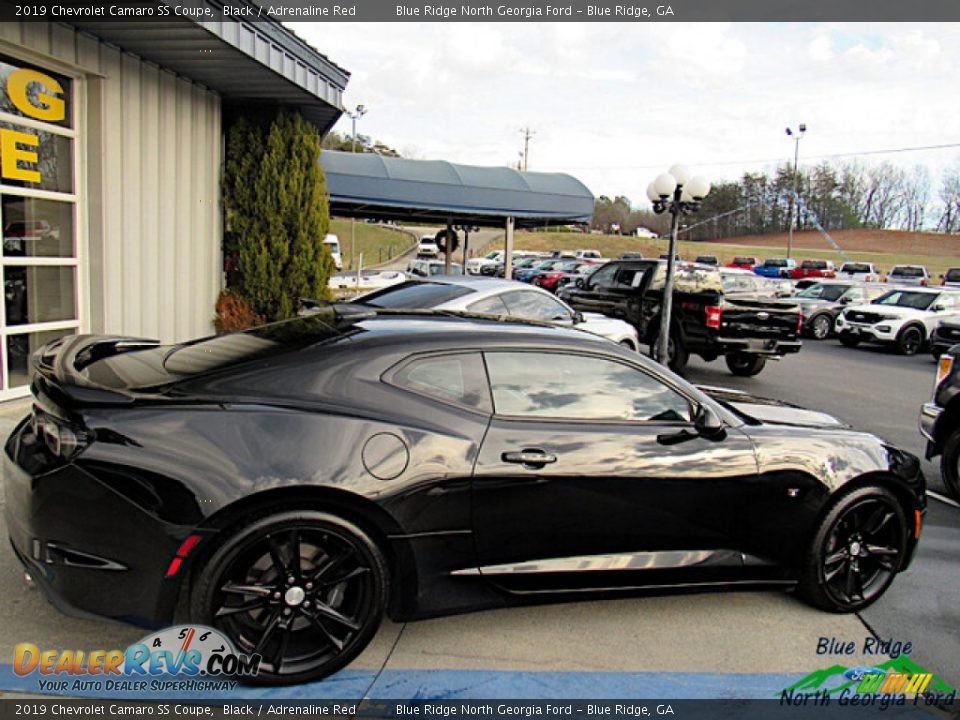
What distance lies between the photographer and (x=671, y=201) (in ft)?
37.4

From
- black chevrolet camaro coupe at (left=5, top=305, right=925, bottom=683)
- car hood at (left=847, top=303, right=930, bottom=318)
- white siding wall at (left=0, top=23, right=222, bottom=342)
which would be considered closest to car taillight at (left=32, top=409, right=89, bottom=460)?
black chevrolet camaro coupe at (left=5, top=305, right=925, bottom=683)

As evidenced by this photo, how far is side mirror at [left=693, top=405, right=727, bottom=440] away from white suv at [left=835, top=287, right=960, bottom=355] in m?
16.5

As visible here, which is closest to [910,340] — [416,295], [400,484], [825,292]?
[825,292]

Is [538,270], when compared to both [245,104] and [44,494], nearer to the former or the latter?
[245,104]

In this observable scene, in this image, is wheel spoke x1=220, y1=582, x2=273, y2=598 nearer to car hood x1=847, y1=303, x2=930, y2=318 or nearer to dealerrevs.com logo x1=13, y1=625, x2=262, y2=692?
dealerrevs.com logo x1=13, y1=625, x2=262, y2=692

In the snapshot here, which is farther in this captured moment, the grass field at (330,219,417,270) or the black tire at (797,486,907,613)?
the grass field at (330,219,417,270)

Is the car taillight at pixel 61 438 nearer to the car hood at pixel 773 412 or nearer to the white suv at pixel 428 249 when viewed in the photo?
the car hood at pixel 773 412

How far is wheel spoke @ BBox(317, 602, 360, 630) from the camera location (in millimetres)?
2842

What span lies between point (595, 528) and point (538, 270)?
106 ft

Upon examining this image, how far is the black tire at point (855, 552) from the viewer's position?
11.8 ft

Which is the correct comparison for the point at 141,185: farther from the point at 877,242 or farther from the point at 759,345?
the point at 877,242

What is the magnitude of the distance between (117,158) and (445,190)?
26.4 ft

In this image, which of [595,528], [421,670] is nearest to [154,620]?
[421,670]

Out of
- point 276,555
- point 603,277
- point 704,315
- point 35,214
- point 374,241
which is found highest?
point 374,241
